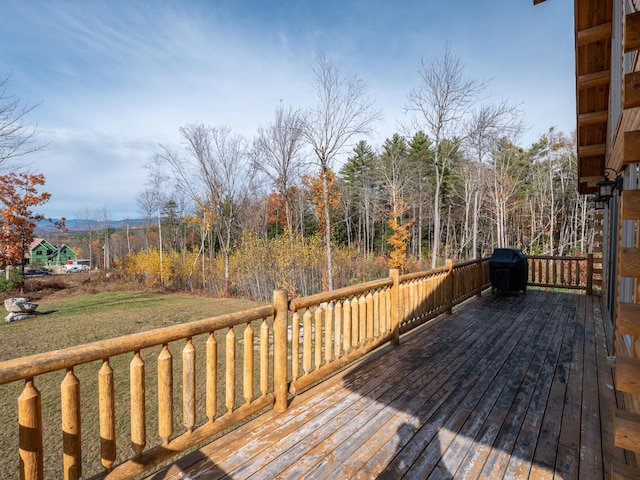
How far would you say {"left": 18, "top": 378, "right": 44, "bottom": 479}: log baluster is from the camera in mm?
1281

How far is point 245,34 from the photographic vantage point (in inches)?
388

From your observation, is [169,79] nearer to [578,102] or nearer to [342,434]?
[578,102]

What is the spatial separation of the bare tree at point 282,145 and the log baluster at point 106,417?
11.9 m

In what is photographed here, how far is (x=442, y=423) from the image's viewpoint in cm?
236

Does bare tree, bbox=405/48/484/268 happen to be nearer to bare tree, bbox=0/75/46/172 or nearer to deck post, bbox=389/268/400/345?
deck post, bbox=389/268/400/345

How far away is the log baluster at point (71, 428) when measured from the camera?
4.66 feet

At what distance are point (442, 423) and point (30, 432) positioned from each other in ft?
7.82

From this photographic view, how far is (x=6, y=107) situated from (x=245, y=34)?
21.3 feet

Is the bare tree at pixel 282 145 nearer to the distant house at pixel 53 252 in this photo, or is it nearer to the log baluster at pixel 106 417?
the log baluster at pixel 106 417

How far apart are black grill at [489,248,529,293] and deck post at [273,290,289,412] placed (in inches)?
251

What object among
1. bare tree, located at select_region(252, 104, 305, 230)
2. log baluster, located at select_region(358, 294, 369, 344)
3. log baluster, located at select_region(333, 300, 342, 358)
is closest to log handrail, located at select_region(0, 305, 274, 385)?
log baluster, located at select_region(333, 300, 342, 358)

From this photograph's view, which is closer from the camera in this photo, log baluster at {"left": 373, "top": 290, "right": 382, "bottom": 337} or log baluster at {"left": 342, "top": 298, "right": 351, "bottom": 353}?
log baluster at {"left": 342, "top": 298, "right": 351, "bottom": 353}

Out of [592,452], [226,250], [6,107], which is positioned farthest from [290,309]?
[226,250]

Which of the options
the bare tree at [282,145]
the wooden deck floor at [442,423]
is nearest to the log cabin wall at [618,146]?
the wooden deck floor at [442,423]
